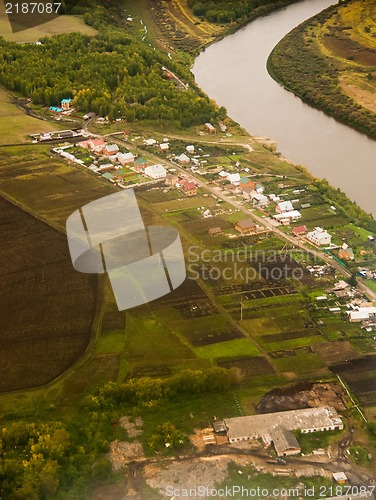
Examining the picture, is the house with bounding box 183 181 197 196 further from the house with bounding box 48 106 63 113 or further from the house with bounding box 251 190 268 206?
the house with bounding box 48 106 63 113

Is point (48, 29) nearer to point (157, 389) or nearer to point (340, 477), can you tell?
point (157, 389)

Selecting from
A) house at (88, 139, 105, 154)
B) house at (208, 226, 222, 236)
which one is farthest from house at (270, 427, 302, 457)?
house at (88, 139, 105, 154)

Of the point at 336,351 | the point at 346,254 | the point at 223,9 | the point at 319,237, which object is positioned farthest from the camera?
the point at 223,9

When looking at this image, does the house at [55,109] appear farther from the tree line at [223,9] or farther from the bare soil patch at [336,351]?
the bare soil patch at [336,351]

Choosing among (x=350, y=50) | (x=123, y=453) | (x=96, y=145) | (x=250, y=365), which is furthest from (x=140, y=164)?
(x=350, y=50)

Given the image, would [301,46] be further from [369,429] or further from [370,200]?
[369,429]

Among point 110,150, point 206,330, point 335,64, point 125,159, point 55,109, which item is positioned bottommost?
point 335,64

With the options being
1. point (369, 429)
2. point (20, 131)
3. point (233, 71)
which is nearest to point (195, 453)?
point (369, 429)
